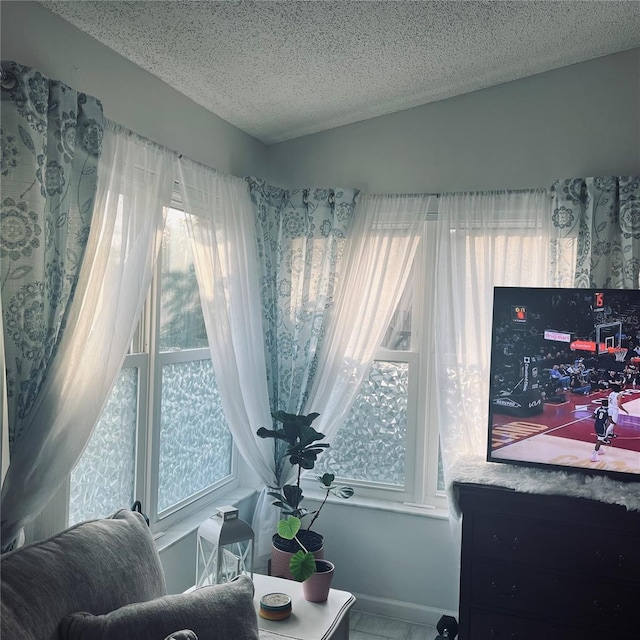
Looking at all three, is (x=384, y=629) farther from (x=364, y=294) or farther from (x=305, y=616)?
(x=364, y=294)

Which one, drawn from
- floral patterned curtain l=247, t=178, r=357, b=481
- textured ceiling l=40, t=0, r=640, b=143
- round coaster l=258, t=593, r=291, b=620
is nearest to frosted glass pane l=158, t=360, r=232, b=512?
floral patterned curtain l=247, t=178, r=357, b=481

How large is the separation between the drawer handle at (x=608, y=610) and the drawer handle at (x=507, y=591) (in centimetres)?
30

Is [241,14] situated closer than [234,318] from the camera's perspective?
Yes

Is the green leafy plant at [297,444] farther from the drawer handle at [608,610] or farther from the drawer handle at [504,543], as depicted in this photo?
the drawer handle at [608,610]

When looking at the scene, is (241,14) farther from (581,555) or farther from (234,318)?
(581,555)

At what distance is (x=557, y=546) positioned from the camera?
238cm

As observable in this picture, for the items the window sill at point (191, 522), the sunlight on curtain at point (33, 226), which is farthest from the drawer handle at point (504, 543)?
the sunlight on curtain at point (33, 226)

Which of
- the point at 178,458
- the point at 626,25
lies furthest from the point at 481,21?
the point at 178,458

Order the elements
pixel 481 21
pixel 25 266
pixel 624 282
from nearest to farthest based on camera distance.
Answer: pixel 25 266 → pixel 481 21 → pixel 624 282

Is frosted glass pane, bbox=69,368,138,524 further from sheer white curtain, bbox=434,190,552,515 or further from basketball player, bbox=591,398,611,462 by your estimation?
basketball player, bbox=591,398,611,462

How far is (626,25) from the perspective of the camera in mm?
2496

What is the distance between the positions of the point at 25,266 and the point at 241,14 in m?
1.12

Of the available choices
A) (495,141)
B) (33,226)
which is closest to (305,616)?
(33,226)

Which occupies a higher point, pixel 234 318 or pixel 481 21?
pixel 481 21
